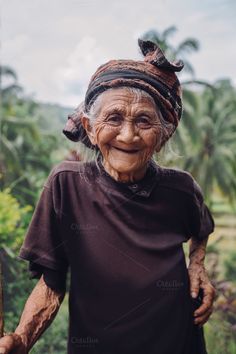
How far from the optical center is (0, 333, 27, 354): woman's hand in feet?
3.63

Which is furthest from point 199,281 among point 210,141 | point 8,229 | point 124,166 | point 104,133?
point 210,141

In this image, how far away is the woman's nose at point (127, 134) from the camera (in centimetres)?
125

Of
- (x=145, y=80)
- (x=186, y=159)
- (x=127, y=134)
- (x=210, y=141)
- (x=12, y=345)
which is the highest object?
(x=210, y=141)

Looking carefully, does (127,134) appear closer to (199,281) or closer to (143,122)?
(143,122)

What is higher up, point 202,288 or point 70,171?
point 70,171

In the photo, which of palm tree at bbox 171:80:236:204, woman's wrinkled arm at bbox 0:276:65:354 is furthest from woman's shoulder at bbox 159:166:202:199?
palm tree at bbox 171:80:236:204

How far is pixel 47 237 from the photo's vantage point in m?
1.33

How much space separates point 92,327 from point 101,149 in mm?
501

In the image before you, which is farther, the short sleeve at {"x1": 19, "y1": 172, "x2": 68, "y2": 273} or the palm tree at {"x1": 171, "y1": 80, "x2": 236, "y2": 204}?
the palm tree at {"x1": 171, "y1": 80, "x2": 236, "y2": 204}

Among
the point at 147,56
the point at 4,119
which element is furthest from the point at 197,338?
the point at 4,119

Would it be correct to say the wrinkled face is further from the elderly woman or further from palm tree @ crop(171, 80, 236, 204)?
palm tree @ crop(171, 80, 236, 204)

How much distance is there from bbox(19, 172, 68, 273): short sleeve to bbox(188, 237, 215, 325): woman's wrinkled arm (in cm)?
40

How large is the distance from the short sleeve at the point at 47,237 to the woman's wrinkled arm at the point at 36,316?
7 centimetres

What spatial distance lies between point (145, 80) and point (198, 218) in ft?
1.51
